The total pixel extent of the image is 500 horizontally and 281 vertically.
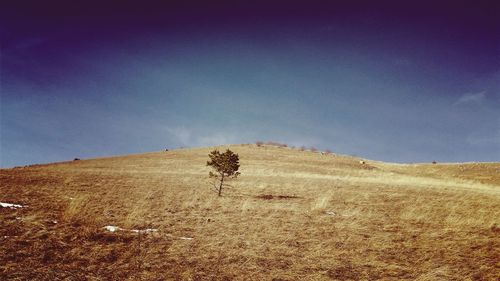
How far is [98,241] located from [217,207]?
6.89 metres

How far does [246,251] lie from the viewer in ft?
31.9

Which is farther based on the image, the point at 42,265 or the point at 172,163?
the point at 172,163

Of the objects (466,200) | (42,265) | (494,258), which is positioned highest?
(466,200)

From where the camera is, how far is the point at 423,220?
14.0 m

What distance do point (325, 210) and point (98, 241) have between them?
1020 cm

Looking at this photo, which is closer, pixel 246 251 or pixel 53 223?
pixel 246 251

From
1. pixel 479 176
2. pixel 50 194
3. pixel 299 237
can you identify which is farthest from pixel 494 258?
pixel 479 176

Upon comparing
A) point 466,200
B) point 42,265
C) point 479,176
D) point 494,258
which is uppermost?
point 479,176

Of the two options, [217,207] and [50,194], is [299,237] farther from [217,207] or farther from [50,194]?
[50,194]

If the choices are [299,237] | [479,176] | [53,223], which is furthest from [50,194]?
[479,176]

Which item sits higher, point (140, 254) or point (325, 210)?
point (325, 210)

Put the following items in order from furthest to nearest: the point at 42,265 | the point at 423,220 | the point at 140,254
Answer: the point at 423,220 → the point at 140,254 → the point at 42,265

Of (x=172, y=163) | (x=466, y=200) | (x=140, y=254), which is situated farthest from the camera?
(x=172, y=163)

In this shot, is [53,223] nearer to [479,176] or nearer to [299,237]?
[299,237]
